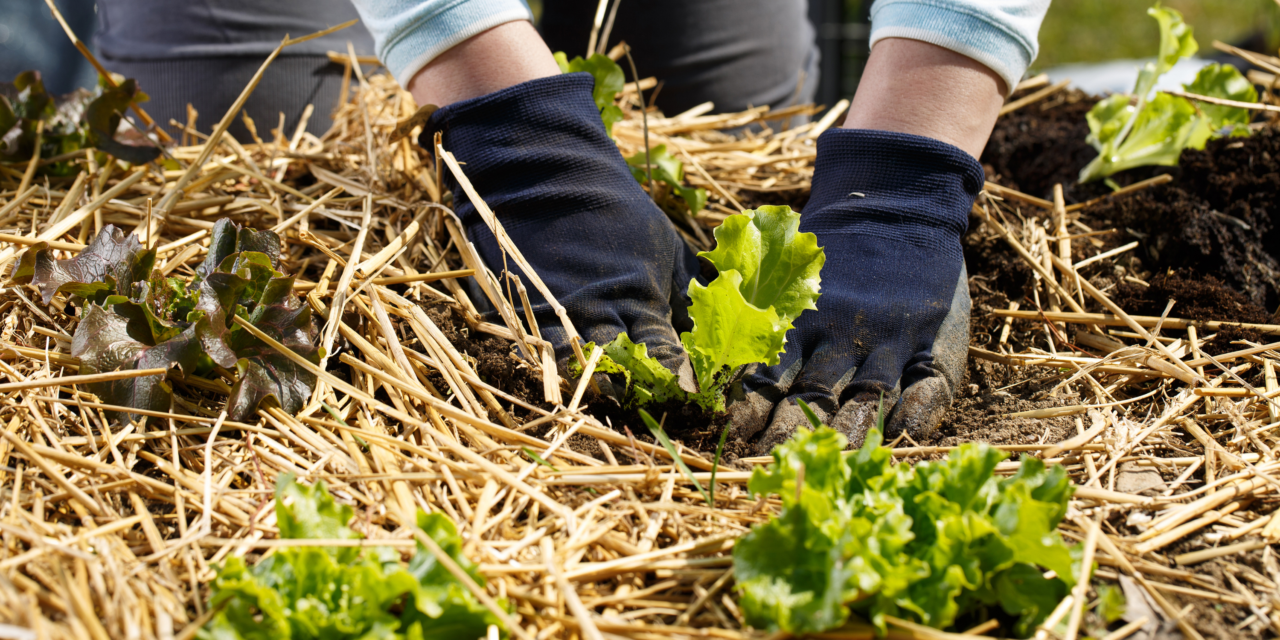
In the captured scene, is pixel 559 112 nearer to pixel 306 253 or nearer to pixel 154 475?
pixel 306 253

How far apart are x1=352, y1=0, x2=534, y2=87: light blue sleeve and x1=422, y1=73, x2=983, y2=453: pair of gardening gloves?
119mm

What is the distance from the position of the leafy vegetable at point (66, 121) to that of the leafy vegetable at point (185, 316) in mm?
561

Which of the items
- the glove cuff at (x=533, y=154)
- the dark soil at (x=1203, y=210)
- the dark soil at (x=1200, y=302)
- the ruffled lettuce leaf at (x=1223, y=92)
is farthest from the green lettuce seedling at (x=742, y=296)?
the ruffled lettuce leaf at (x=1223, y=92)

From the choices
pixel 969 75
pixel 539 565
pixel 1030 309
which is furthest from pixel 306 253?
pixel 1030 309

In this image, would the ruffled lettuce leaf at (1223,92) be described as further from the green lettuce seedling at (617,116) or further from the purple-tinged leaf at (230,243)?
the purple-tinged leaf at (230,243)

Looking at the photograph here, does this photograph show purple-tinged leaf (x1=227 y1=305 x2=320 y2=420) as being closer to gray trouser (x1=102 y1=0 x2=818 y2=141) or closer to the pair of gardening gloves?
the pair of gardening gloves

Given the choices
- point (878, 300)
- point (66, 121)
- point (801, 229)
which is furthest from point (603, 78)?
point (66, 121)

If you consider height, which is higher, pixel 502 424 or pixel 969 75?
pixel 969 75

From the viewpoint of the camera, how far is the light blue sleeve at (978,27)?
1.35m

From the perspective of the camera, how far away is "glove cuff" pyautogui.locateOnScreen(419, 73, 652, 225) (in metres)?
1.41

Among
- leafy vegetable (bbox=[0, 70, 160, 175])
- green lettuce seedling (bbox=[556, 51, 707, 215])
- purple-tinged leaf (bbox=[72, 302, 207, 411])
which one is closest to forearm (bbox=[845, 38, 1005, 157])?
green lettuce seedling (bbox=[556, 51, 707, 215])

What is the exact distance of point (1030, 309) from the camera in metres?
1.54

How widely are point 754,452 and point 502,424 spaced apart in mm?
384

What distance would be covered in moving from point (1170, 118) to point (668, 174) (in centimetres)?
125
